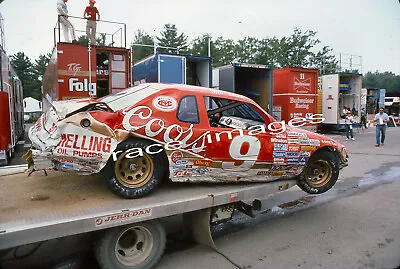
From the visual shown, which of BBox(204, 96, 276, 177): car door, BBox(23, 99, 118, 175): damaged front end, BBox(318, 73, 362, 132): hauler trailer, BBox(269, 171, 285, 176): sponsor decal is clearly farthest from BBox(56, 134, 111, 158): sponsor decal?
BBox(318, 73, 362, 132): hauler trailer

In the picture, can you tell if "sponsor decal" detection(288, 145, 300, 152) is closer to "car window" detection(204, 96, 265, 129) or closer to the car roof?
"car window" detection(204, 96, 265, 129)

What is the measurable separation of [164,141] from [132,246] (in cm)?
125

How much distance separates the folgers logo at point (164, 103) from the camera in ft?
12.9

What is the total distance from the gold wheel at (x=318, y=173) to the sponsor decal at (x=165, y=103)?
8.54 feet

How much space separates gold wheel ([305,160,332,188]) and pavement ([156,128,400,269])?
617mm

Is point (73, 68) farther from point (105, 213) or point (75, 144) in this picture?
point (105, 213)

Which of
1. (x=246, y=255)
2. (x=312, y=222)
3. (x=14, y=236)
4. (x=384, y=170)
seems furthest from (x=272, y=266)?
(x=384, y=170)

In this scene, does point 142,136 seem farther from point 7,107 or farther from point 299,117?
point 299,117

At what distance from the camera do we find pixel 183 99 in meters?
4.14

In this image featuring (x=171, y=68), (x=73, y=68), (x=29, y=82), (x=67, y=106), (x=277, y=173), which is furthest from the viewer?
(x=29, y=82)

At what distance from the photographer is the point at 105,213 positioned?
10.3ft

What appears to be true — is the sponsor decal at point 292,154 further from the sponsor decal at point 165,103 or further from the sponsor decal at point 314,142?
the sponsor decal at point 165,103

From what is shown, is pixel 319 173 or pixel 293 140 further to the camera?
pixel 319 173

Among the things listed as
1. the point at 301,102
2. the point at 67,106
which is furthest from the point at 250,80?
the point at 67,106
